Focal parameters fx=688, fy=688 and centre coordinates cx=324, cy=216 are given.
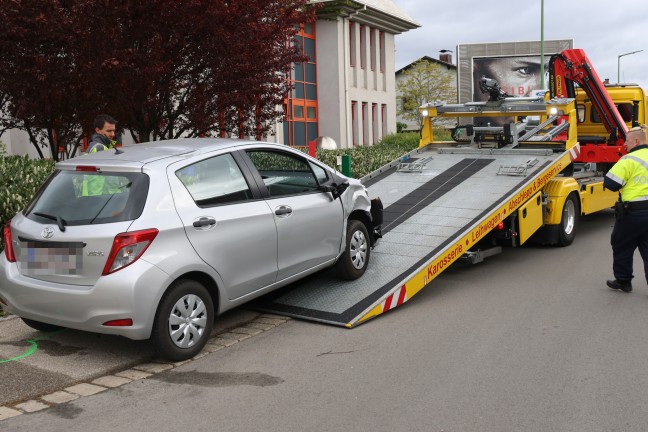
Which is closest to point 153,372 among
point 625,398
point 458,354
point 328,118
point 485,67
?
point 458,354

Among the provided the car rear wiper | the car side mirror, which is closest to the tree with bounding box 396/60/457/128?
the car side mirror

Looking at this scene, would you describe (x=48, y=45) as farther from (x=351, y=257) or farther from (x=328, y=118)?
(x=328, y=118)

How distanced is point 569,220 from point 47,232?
7.94 meters

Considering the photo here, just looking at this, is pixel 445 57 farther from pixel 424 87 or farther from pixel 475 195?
pixel 475 195

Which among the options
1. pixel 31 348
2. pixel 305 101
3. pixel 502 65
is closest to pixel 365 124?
pixel 305 101

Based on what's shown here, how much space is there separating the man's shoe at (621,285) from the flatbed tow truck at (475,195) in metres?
1.47

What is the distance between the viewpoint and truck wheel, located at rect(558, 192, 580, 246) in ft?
33.8

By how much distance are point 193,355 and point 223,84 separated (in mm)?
6127

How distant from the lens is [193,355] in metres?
5.38

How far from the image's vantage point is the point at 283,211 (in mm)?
6109

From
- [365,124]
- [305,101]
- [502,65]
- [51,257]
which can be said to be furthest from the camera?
[502,65]

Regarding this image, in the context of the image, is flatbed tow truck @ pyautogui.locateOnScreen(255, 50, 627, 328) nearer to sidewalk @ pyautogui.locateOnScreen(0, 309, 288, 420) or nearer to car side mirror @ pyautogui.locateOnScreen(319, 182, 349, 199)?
sidewalk @ pyautogui.locateOnScreen(0, 309, 288, 420)

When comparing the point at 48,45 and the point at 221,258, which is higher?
the point at 48,45

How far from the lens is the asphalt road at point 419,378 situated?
13.8 ft
